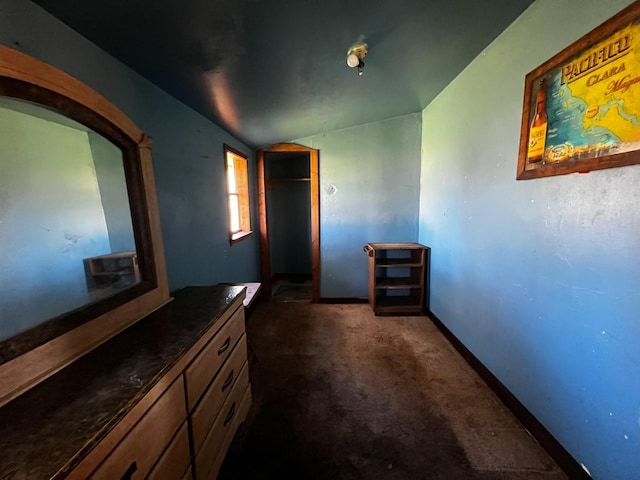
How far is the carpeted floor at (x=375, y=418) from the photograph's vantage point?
4.31 feet

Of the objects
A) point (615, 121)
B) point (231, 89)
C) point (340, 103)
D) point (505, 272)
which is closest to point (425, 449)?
point (505, 272)

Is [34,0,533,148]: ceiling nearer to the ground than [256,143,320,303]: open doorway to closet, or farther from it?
farther from it

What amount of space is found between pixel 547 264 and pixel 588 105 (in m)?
0.76

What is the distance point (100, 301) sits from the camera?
101cm

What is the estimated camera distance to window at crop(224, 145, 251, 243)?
2.93m

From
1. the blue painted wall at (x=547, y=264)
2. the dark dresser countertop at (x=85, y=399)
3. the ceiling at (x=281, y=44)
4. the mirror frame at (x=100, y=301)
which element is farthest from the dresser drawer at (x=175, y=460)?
the blue painted wall at (x=547, y=264)

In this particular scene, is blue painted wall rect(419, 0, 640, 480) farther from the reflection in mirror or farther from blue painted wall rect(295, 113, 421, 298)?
the reflection in mirror

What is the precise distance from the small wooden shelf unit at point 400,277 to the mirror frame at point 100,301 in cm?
229

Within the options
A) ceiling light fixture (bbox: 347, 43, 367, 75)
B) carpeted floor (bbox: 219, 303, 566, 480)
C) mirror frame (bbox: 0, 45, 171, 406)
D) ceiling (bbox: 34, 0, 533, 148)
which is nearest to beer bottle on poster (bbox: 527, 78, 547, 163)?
ceiling (bbox: 34, 0, 533, 148)

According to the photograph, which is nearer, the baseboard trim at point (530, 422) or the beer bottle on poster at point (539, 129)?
the baseboard trim at point (530, 422)

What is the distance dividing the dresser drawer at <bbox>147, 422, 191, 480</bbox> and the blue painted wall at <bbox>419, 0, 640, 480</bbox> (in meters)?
1.70

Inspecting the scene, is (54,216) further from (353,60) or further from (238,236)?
(238,236)

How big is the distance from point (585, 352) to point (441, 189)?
178cm

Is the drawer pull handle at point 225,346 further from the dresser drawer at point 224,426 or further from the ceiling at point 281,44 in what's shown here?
the ceiling at point 281,44
